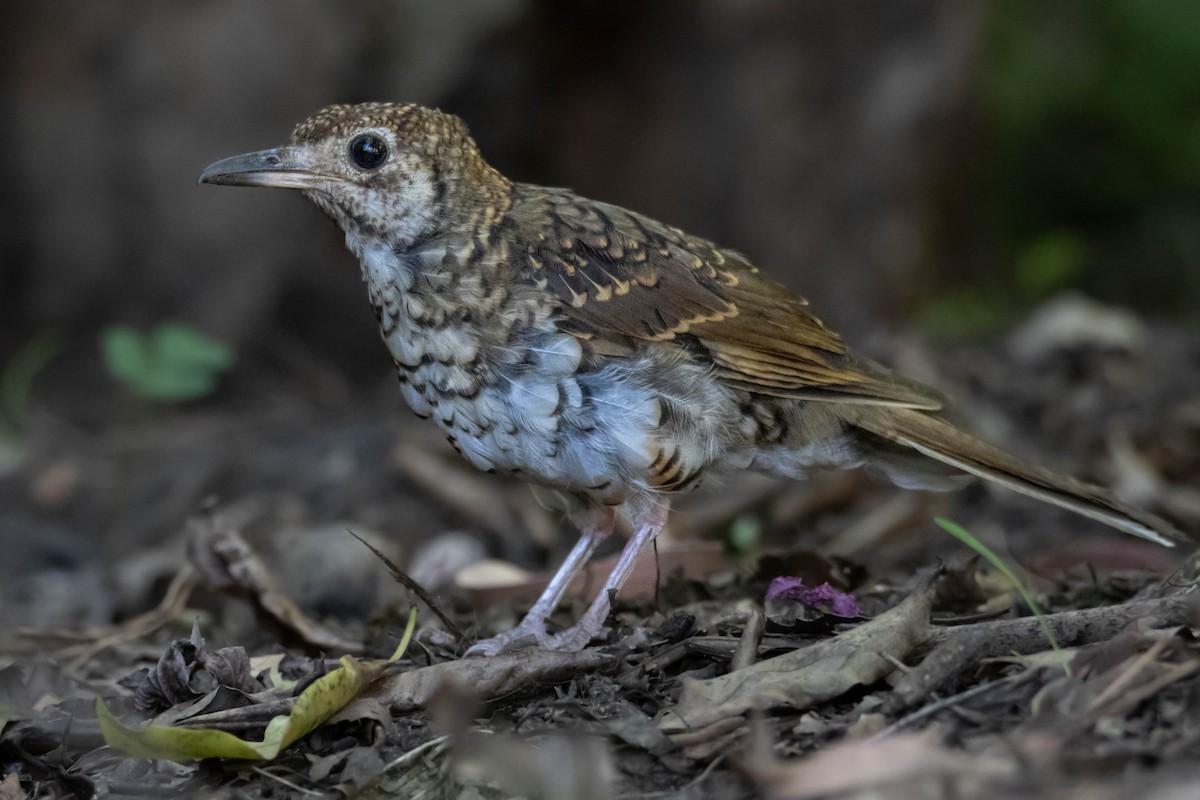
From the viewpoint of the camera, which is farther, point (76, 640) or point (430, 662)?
point (76, 640)

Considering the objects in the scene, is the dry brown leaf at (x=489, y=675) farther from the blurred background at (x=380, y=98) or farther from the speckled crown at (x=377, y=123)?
the blurred background at (x=380, y=98)

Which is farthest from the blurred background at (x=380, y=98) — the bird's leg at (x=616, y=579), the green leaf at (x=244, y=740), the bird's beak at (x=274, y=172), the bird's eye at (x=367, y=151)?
the green leaf at (x=244, y=740)

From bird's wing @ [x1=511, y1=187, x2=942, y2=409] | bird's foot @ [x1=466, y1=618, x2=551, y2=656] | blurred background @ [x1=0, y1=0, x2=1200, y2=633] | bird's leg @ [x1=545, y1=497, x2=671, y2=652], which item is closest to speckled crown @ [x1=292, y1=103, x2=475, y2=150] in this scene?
bird's wing @ [x1=511, y1=187, x2=942, y2=409]

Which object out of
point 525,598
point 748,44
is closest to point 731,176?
point 748,44

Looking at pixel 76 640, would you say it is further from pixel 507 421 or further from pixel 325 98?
pixel 325 98

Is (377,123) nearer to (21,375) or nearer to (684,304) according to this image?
(684,304)

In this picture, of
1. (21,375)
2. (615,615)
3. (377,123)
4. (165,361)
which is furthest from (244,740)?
(21,375)
